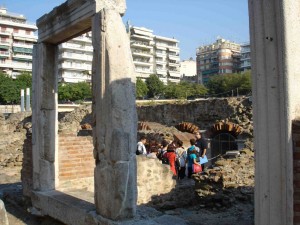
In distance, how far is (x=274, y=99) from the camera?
2330mm

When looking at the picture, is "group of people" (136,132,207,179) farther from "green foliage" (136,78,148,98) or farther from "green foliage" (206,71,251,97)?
"green foliage" (136,78,148,98)

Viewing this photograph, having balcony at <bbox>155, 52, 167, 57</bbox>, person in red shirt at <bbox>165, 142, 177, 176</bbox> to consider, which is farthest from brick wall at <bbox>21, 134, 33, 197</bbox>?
balcony at <bbox>155, 52, 167, 57</bbox>

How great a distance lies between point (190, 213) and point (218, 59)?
96.0m

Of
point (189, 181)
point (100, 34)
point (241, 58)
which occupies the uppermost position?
point (241, 58)

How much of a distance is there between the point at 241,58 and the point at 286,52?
10290 cm

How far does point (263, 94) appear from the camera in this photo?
2371mm

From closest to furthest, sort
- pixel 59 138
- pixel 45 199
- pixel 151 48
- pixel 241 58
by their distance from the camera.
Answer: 1. pixel 45 199
2. pixel 59 138
3. pixel 151 48
4. pixel 241 58

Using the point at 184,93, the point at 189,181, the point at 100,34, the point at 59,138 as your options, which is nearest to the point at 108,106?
the point at 100,34

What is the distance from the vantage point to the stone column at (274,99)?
227 cm

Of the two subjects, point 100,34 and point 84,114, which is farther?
point 84,114

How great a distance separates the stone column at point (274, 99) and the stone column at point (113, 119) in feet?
5.08

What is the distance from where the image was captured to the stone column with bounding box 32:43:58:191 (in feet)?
17.1

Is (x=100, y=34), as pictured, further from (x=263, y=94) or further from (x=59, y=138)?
(x=59, y=138)

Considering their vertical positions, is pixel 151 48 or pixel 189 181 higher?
pixel 151 48
